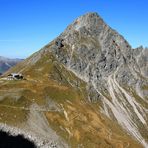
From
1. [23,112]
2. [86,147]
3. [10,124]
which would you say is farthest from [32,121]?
[86,147]

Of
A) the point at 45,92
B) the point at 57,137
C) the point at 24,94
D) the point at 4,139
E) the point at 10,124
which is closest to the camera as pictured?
the point at 4,139

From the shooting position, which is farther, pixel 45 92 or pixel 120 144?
pixel 45 92

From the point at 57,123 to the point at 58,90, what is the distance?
35.0m

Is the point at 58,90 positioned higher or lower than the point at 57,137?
higher

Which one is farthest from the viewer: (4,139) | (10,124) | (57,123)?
(57,123)

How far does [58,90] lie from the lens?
176 metres

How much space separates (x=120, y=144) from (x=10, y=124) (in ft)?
182

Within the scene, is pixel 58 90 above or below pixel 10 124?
above

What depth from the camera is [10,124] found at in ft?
396

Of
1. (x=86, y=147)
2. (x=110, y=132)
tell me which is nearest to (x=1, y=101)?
(x=86, y=147)

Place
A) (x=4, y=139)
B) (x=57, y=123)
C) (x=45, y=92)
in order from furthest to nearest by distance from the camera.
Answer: (x=45, y=92) → (x=57, y=123) → (x=4, y=139)

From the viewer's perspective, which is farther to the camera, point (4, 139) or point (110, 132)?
point (110, 132)

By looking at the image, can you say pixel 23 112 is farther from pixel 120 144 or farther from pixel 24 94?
pixel 120 144

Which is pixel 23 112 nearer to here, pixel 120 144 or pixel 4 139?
pixel 4 139
